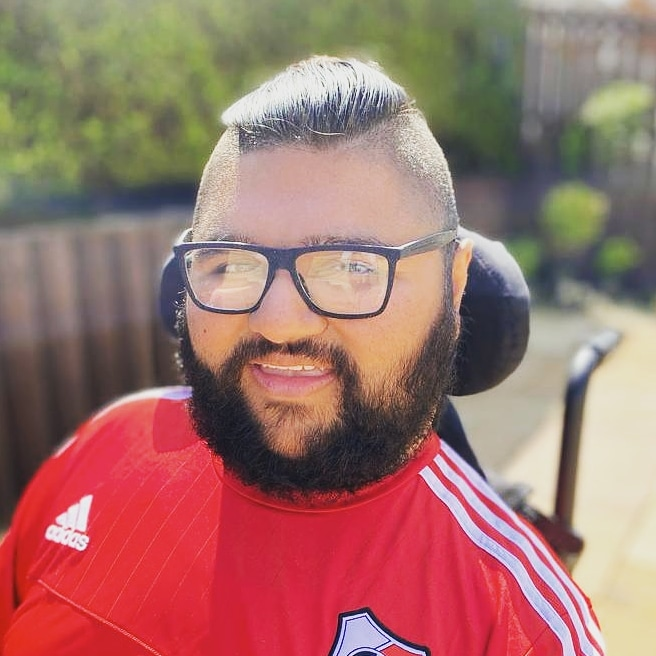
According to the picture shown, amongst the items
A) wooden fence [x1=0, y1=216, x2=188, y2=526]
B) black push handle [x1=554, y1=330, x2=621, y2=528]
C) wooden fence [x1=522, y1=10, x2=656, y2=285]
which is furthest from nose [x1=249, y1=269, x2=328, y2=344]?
wooden fence [x1=522, y1=10, x2=656, y2=285]

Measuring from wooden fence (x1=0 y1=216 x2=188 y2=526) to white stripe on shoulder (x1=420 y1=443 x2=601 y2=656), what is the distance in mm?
2292

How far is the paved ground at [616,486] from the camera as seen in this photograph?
8.89 ft

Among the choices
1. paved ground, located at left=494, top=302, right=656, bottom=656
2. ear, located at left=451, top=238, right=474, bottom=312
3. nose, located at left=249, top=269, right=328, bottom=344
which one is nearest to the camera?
nose, located at left=249, top=269, right=328, bottom=344

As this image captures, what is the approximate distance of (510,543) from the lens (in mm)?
1249

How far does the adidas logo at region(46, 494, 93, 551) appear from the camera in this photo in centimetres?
137

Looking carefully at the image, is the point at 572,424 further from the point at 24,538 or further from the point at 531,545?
the point at 24,538

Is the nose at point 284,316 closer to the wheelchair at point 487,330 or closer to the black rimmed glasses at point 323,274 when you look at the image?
the black rimmed glasses at point 323,274

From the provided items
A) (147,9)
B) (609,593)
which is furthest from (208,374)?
(147,9)

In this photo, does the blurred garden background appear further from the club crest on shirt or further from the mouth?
the club crest on shirt

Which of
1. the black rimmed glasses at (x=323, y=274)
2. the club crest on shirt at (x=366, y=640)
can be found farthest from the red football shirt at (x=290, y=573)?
the black rimmed glasses at (x=323, y=274)

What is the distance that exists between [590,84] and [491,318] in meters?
7.44

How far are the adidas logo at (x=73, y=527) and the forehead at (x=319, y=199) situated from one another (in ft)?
1.83

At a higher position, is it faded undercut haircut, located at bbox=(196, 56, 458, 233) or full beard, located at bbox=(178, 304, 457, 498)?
faded undercut haircut, located at bbox=(196, 56, 458, 233)

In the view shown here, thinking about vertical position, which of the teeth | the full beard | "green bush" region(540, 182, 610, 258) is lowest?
"green bush" region(540, 182, 610, 258)
